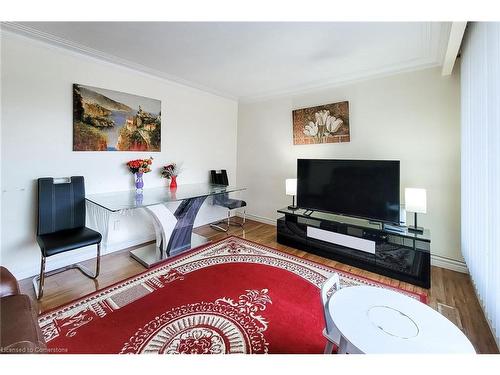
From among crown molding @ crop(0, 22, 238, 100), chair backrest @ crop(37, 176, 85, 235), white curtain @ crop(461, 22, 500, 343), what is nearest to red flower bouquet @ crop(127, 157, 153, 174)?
chair backrest @ crop(37, 176, 85, 235)

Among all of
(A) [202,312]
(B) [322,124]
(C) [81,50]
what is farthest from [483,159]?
(C) [81,50]

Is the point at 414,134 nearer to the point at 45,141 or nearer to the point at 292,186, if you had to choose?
the point at 292,186

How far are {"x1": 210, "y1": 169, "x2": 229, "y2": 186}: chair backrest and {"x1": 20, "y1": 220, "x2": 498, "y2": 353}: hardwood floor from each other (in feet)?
6.02

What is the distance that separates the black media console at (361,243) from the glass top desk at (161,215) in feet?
4.19

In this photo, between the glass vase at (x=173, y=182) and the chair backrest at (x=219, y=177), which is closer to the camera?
the glass vase at (x=173, y=182)

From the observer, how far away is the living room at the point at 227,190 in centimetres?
149

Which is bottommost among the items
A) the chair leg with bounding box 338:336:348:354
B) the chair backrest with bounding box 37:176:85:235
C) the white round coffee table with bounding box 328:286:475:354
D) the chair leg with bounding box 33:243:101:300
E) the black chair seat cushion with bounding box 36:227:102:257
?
the chair leg with bounding box 33:243:101:300

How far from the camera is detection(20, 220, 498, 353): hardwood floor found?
5.85ft

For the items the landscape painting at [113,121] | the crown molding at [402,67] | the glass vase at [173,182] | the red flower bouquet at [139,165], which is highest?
the crown molding at [402,67]

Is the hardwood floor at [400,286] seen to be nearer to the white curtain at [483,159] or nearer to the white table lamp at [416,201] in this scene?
the white curtain at [483,159]

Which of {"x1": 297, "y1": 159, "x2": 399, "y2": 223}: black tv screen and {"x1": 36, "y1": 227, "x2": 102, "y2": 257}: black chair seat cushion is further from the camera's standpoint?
{"x1": 297, "y1": 159, "x2": 399, "y2": 223}: black tv screen

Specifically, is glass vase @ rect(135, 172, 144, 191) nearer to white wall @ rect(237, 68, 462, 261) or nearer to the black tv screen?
the black tv screen

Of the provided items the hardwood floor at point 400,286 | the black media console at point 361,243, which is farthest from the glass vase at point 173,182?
the black media console at point 361,243
